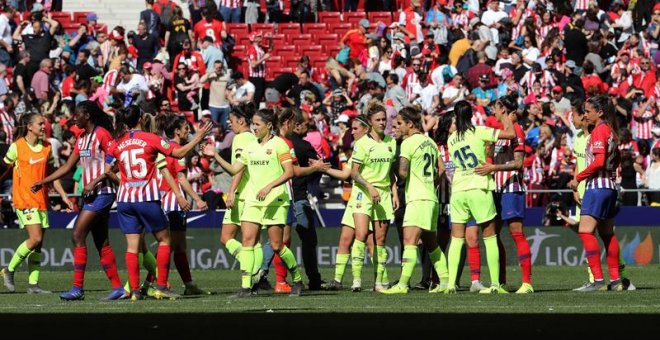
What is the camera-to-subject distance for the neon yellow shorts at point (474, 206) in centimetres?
1683

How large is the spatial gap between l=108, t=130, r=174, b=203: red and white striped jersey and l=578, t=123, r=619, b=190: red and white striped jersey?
189 inches

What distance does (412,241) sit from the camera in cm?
1711

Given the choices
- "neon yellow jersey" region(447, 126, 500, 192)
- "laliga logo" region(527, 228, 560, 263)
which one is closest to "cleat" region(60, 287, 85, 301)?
"neon yellow jersey" region(447, 126, 500, 192)

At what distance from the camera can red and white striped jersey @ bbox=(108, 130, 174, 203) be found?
52.4 feet

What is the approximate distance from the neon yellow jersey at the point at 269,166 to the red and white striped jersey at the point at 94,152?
158 centimetres

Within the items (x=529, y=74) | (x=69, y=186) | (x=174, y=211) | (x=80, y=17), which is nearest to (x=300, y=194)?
(x=174, y=211)

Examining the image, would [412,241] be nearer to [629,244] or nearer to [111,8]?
[629,244]

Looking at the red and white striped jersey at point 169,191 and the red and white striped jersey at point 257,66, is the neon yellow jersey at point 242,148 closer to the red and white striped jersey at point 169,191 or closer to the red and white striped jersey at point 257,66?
the red and white striped jersey at point 169,191

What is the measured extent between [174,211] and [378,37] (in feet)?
50.0

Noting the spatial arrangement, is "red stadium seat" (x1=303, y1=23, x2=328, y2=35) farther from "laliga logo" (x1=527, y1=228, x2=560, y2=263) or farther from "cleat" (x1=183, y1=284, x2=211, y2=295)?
"cleat" (x1=183, y1=284, x2=211, y2=295)

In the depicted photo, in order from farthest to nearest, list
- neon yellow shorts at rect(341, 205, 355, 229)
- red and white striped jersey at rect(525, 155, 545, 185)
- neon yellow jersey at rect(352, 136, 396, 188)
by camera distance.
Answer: red and white striped jersey at rect(525, 155, 545, 185) → neon yellow shorts at rect(341, 205, 355, 229) → neon yellow jersey at rect(352, 136, 396, 188)

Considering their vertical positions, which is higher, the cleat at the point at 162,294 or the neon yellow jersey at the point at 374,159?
the neon yellow jersey at the point at 374,159

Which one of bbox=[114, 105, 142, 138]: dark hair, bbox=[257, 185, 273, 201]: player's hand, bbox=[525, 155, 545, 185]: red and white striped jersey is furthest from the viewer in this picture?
bbox=[525, 155, 545, 185]: red and white striped jersey

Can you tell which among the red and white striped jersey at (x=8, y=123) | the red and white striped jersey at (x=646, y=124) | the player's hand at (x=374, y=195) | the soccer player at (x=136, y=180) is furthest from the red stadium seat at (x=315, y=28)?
the soccer player at (x=136, y=180)
